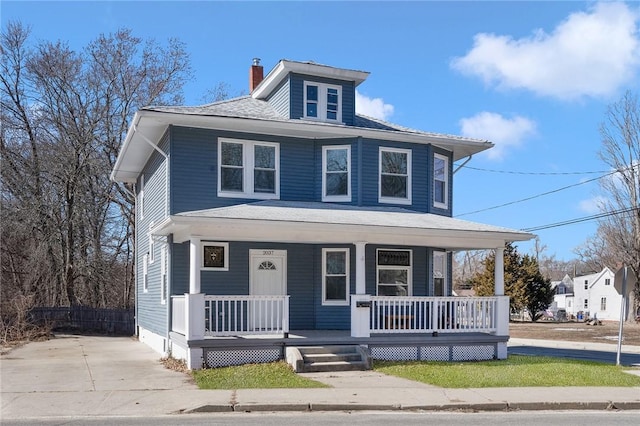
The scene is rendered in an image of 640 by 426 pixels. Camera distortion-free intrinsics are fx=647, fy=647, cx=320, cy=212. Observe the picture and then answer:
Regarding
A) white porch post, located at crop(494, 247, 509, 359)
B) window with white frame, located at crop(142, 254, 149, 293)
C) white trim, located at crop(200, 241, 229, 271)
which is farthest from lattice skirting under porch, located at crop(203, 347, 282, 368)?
window with white frame, located at crop(142, 254, 149, 293)

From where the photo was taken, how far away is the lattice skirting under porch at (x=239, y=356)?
14.5 m

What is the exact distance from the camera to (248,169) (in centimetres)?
1756

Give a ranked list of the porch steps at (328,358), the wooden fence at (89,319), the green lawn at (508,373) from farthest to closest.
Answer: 1. the wooden fence at (89,319)
2. the porch steps at (328,358)
3. the green lawn at (508,373)

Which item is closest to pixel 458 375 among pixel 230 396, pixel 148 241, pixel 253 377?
pixel 253 377

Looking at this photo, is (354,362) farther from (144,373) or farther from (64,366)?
(64,366)

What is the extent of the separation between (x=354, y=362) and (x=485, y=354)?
163 inches

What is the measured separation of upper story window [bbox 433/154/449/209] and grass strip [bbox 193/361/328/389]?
7.84 m

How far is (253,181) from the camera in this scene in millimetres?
17641

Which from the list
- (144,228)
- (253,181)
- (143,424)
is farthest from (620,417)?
(144,228)

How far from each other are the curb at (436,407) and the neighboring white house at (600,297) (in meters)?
57.6

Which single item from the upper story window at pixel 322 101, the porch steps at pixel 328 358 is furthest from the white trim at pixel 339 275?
the upper story window at pixel 322 101

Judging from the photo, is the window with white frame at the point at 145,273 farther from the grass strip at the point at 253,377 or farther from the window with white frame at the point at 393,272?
the grass strip at the point at 253,377

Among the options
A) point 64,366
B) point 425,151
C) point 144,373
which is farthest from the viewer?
point 425,151

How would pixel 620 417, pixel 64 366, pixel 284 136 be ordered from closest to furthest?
pixel 620 417 → pixel 64 366 → pixel 284 136
